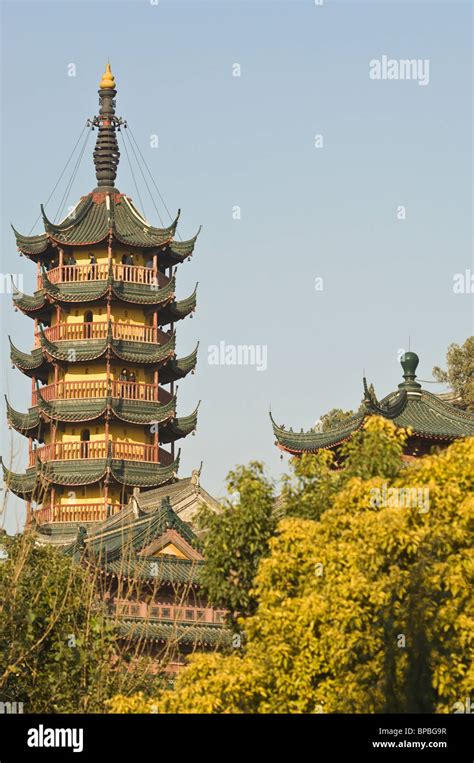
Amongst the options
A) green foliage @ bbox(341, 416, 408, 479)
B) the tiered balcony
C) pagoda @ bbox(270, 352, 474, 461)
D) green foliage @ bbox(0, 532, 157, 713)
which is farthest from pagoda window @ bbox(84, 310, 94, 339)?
green foliage @ bbox(341, 416, 408, 479)

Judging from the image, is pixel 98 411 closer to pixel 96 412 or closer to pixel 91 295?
pixel 96 412

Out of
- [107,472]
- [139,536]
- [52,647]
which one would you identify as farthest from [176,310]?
[52,647]

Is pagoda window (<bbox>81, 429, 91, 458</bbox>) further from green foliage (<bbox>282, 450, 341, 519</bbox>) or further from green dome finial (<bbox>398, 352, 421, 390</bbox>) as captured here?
green foliage (<bbox>282, 450, 341, 519</bbox>)

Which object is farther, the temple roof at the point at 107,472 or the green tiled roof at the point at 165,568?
the temple roof at the point at 107,472

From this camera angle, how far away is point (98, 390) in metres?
55.3

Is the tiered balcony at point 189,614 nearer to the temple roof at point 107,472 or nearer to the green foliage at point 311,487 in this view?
the temple roof at point 107,472

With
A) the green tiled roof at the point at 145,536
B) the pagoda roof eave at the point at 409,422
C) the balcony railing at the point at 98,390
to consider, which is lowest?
the green tiled roof at the point at 145,536

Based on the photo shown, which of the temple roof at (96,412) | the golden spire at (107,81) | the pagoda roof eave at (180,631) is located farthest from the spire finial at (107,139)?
the pagoda roof eave at (180,631)

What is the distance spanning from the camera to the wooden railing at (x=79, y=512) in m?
53.6

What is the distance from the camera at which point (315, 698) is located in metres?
19.7

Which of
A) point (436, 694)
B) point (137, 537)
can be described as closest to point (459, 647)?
point (436, 694)

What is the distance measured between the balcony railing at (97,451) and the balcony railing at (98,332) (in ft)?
12.3

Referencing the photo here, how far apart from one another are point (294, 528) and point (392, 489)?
1.48 metres

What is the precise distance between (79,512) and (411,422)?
18379 millimetres
